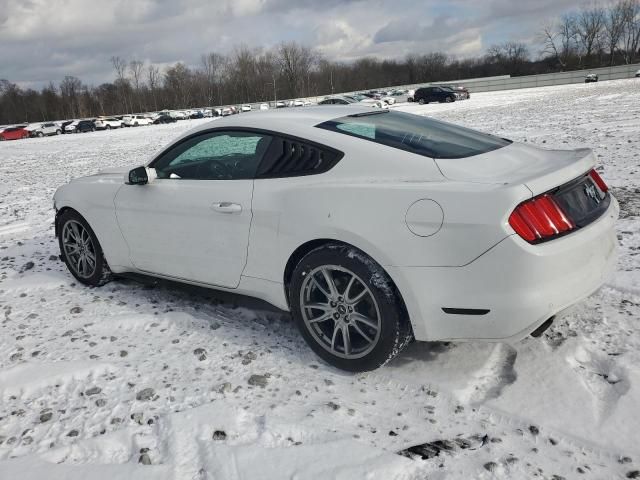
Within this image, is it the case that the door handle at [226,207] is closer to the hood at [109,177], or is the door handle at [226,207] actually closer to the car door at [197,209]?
the car door at [197,209]

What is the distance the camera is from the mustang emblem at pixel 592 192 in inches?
115

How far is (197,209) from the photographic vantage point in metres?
3.57

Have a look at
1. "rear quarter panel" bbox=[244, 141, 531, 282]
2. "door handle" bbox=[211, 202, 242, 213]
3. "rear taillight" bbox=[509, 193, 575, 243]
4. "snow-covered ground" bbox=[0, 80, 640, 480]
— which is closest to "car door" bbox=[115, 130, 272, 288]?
"door handle" bbox=[211, 202, 242, 213]

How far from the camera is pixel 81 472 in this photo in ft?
7.68

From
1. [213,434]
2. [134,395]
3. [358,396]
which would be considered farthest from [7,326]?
[358,396]

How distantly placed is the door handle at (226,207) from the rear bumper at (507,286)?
1.10 meters

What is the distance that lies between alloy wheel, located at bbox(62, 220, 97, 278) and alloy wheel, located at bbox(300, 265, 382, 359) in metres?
2.38

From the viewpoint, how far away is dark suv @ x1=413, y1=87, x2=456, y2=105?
42375mm

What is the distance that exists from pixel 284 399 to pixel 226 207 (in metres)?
1.24

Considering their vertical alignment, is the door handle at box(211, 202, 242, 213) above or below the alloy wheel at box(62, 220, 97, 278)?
above

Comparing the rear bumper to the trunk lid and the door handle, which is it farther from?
the door handle

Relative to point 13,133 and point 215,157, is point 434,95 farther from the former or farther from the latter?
point 215,157

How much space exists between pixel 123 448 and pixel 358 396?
118 cm

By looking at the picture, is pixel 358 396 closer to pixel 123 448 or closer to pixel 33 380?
pixel 123 448
